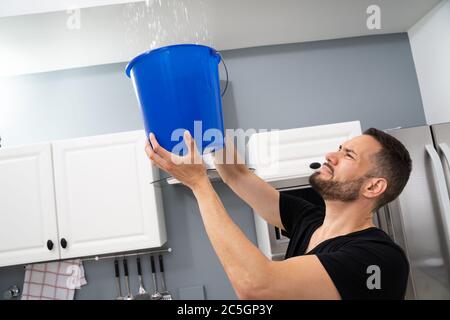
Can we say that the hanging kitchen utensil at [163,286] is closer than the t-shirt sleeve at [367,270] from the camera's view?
No

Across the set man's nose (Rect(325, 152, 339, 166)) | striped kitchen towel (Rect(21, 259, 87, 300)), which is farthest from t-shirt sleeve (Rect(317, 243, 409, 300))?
striped kitchen towel (Rect(21, 259, 87, 300))

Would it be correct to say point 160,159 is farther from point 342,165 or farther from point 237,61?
point 237,61

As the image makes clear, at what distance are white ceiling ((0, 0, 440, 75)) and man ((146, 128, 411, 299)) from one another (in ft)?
3.40

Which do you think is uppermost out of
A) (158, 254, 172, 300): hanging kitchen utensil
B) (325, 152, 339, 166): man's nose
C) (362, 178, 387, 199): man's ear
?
(325, 152, 339, 166): man's nose

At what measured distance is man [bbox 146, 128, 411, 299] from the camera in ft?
2.56

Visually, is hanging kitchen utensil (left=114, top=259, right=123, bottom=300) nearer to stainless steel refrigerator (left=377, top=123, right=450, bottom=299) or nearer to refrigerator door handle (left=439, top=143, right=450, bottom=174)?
stainless steel refrigerator (left=377, top=123, right=450, bottom=299)

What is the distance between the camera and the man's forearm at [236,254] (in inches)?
30.1

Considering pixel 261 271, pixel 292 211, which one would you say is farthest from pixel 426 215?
pixel 261 271

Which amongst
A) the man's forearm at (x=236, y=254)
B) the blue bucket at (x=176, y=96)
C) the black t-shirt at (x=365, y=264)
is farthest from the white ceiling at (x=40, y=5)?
the black t-shirt at (x=365, y=264)

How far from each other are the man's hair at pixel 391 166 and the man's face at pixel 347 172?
0.02m

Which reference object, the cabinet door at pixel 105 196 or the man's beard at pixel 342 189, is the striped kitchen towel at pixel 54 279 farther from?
the man's beard at pixel 342 189

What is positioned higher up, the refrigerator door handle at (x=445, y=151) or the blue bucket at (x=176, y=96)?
the blue bucket at (x=176, y=96)

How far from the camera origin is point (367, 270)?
818 mm

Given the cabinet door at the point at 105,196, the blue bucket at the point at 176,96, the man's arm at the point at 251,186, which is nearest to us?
the blue bucket at the point at 176,96
